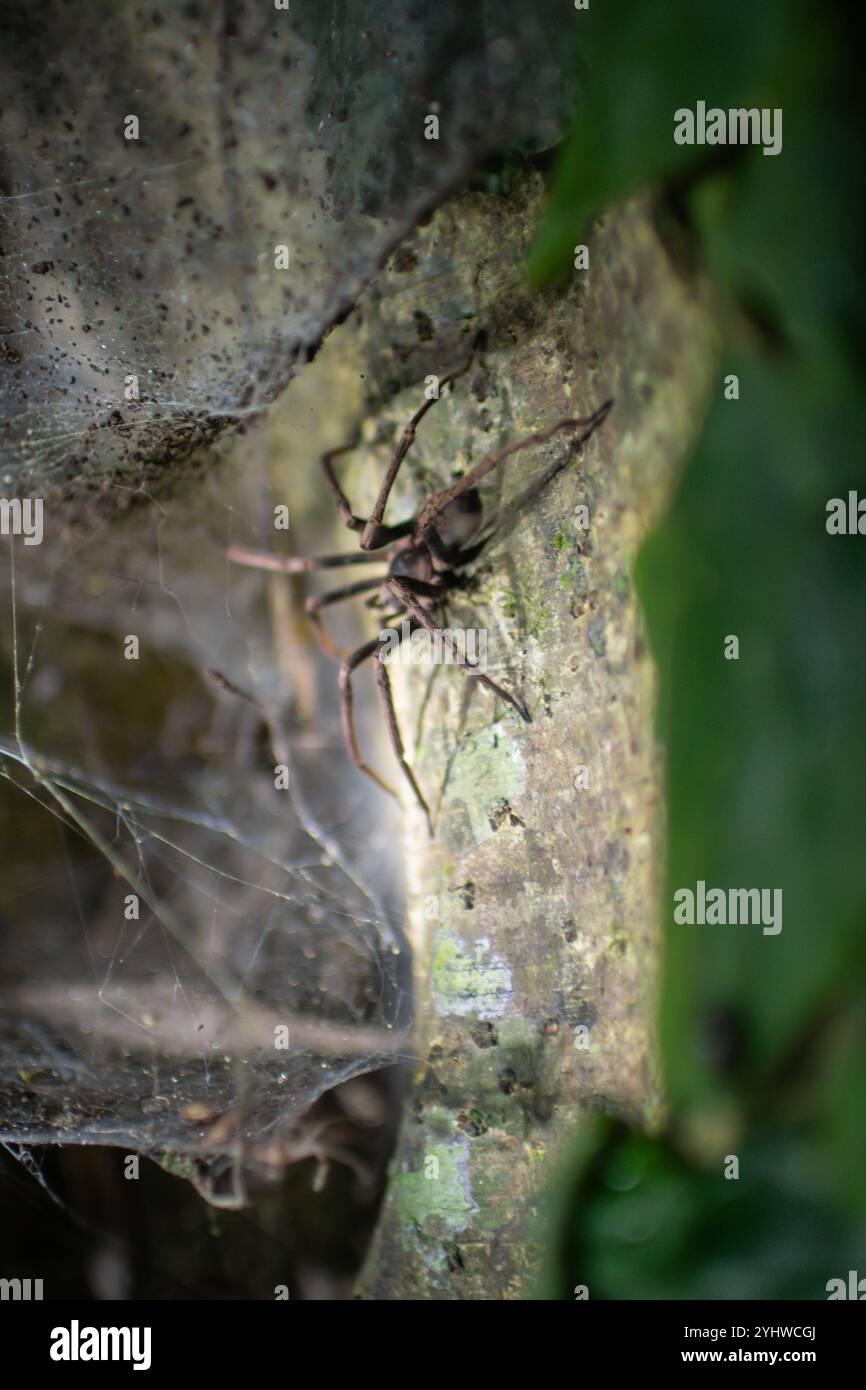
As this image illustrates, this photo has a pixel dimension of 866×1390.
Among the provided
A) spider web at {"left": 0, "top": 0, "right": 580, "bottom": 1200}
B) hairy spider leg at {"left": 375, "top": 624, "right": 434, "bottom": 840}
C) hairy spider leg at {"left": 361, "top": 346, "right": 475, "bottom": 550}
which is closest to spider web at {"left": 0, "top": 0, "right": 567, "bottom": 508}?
spider web at {"left": 0, "top": 0, "right": 580, "bottom": 1200}

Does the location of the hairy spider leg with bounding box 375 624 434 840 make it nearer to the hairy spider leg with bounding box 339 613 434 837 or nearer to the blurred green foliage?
the hairy spider leg with bounding box 339 613 434 837

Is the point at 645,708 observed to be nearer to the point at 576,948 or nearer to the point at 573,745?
the point at 573,745

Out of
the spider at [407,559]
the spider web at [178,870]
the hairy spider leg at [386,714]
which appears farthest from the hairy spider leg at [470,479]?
the spider web at [178,870]

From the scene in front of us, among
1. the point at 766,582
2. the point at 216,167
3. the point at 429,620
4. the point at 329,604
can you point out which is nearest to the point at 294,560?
the point at 329,604

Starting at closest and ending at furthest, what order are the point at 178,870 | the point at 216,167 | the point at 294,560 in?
the point at 216,167 < the point at 294,560 < the point at 178,870

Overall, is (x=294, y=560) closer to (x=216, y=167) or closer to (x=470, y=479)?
(x=470, y=479)
